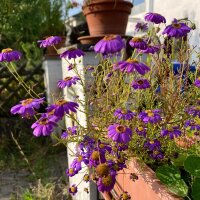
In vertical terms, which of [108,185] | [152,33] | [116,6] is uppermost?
[116,6]

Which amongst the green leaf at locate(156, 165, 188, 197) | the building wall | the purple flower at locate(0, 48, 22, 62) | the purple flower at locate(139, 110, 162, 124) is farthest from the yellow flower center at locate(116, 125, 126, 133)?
the building wall

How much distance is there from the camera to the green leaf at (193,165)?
92 cm

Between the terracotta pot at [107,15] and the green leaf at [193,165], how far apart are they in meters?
1.14

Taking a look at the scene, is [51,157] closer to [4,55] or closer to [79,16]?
[4,55]

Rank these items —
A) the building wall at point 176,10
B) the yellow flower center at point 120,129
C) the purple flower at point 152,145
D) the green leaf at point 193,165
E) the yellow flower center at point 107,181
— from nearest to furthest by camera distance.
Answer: the yellow flower center at point 107,181
the yellow flower center at point 120,129
the green leaf at point 193,165
the purple flower at point 152,145
the building wall at point 176,10

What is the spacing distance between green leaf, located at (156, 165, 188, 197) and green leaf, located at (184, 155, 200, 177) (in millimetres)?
47

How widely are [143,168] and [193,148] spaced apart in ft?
1.00

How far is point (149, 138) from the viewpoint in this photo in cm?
109

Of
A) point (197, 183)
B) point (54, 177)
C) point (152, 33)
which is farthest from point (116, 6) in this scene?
point (54, 177)

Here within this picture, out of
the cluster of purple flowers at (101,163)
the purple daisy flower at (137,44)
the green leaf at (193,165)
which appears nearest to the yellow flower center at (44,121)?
the cluster of purple flowers at (101,163)

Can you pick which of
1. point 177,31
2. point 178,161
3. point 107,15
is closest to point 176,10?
point 107,15

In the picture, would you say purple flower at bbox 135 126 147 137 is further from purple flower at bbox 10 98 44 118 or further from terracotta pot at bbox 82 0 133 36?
terracotta pot at bbox 82 0 133 36

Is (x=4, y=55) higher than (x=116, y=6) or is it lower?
lower

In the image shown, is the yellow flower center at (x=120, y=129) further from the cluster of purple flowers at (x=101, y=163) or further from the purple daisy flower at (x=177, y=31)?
the purple daisy flower at (x=177, y=31)
